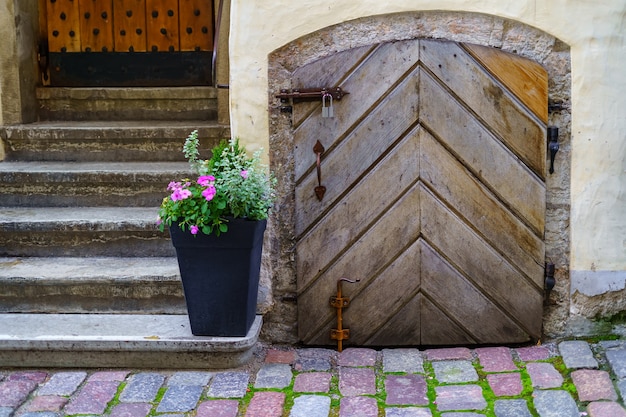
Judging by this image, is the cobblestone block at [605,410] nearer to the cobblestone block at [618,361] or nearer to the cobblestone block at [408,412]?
the cobblestone block at [618,361]

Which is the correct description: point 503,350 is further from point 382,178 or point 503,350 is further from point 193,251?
point 193,251

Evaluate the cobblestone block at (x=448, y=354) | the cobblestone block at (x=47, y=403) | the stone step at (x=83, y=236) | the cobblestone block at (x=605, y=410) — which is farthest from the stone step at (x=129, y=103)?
the cobblestone block at (x=605, y=410)

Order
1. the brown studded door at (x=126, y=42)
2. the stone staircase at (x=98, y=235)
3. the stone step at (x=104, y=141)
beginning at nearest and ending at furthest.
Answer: the stone staircase at (x=98, y=235), the stone step at (x=104, y=141), the brown studded door at (x=126, y=42)

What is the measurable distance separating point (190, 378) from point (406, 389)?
3.10 feet

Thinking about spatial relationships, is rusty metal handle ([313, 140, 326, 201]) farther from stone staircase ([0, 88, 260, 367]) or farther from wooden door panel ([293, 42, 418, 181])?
stone staircase ([0, 88, 260, 367])

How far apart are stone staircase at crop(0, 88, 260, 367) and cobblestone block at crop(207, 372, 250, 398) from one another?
0.08 metres

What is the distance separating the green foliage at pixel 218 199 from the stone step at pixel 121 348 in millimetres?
519

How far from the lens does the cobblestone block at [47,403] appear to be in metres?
3.64

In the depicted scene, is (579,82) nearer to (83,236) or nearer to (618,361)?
(618,361)

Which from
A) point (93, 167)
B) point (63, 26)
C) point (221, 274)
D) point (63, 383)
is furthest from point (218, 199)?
point (63, 26)

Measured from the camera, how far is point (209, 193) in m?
3.82

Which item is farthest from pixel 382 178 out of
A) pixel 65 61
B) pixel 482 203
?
pixel 65 61

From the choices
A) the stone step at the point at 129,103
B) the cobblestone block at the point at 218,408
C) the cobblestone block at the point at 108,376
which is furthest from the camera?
the stone step at the point at 129,103

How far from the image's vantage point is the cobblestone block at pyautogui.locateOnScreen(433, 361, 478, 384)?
3.88 metres
